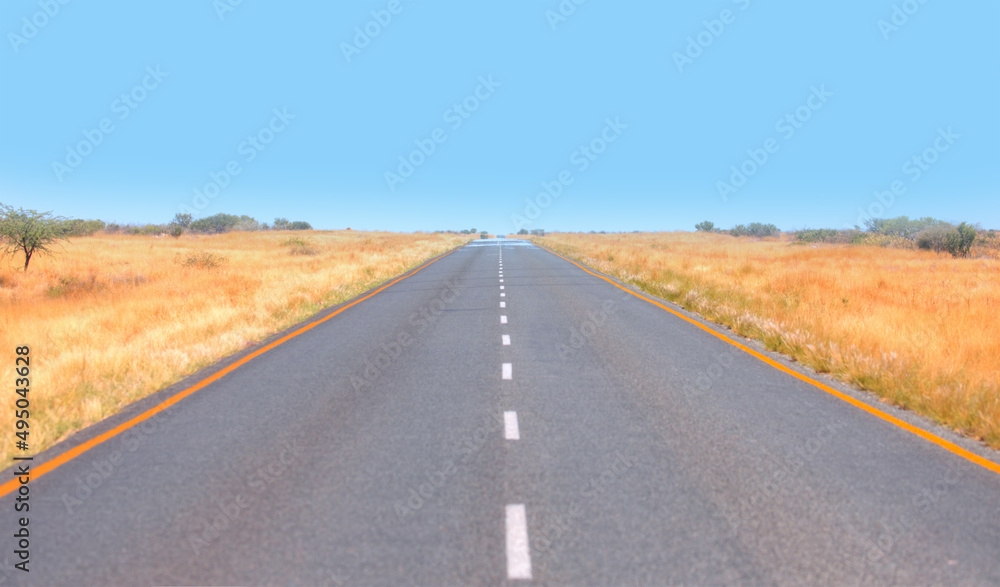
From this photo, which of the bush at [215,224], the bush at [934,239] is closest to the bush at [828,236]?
the bush at [934,239]

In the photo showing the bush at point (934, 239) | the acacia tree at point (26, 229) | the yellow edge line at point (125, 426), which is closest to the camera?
the yellow edge line at point (125, 426)

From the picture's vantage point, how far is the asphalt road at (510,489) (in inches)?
120

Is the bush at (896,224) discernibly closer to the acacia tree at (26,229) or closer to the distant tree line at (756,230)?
the distant tree line at (756,230)

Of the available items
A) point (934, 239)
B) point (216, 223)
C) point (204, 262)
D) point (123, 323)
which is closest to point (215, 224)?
point (216, 223)

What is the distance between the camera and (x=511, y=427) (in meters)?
5.22

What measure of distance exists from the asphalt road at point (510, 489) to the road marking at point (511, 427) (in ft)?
0.14

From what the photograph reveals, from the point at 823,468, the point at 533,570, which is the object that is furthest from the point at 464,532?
the point at 823,468

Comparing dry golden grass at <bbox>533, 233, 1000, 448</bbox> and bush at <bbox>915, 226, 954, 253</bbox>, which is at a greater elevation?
bush at <bbox>915, 226, 954, 253</bbox>

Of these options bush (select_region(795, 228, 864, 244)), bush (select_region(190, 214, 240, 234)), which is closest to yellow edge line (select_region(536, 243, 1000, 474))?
bush (select_region(795, 228, 864, 244))

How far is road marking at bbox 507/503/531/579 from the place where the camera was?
296 centimetres

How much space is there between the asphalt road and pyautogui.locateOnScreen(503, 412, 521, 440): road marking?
0.04 meters

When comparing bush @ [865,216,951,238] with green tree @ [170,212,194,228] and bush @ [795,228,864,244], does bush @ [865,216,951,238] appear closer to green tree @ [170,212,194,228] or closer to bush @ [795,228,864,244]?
bush @ [795,228,864,244]

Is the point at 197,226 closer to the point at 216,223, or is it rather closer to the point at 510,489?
the point at 216,223

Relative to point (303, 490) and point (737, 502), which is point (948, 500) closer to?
point (737, 502)
